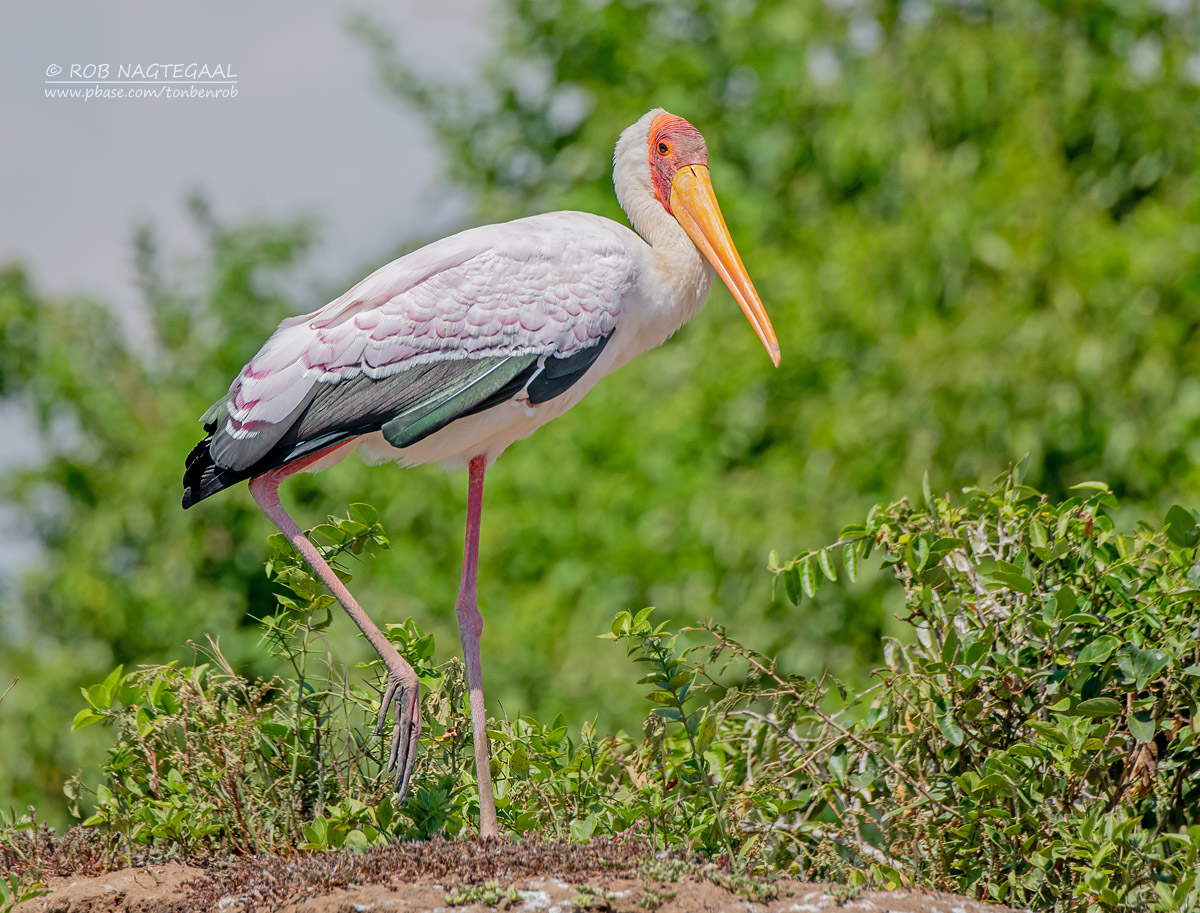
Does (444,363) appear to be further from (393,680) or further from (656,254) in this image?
(393,680)

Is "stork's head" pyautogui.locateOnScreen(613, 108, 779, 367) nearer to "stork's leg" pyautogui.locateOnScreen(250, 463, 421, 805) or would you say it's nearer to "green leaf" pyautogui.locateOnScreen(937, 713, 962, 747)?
"green leaf" pyautogui.locateOnScreen(937, 713, 962, 747)

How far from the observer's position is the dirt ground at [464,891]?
2.96 metres

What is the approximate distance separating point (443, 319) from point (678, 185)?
39.6 inches

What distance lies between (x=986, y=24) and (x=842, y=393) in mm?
3346

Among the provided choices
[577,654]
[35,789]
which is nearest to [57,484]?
[35,789]

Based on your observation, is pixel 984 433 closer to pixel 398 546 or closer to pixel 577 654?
pixel 577 654

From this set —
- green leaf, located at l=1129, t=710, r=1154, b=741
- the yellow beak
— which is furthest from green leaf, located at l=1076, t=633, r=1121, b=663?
the yellow beak

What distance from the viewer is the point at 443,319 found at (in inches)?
153

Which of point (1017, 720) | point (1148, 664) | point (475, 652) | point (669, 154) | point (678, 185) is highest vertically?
point (669, 154)

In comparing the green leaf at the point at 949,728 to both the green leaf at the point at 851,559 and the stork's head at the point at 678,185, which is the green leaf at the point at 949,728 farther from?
the stork's head at the point at 678,185

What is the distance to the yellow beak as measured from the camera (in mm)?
4254

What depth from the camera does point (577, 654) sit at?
25.5 ft

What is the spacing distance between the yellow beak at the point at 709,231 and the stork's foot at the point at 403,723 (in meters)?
1.54

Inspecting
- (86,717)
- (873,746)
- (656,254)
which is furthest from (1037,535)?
(86,717)
